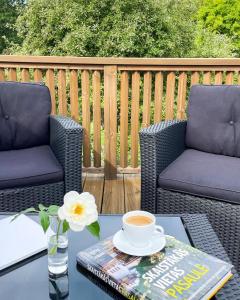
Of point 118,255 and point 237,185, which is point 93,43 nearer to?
point 237,185

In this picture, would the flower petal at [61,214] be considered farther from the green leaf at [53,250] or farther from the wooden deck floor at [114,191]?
the wooden deck floor at [114,191]

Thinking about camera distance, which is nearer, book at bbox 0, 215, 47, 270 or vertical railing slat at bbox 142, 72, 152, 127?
book at bbox 0, 215, 47, 270

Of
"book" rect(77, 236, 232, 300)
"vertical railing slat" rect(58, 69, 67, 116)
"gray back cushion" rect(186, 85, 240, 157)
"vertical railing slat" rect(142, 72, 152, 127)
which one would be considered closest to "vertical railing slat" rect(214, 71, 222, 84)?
"vertical railing slat" rect(142, 72, 152, 127)

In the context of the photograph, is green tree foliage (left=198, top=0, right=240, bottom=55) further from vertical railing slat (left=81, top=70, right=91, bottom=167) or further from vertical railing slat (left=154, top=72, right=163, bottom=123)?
vertical railing slat (left=81, top=70, right=91, bottom=167)

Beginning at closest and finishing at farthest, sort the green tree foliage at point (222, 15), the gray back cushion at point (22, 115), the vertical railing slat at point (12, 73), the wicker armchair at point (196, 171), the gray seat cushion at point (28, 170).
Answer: the wicker armchair at point (196, 171), the gray seat cushion at point (28, 170), the gray back cushion at point (22, 115), the vertical railing slat at point (12, 73), the green tree foliage at point (222, 15)

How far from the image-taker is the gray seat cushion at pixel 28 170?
2029mm

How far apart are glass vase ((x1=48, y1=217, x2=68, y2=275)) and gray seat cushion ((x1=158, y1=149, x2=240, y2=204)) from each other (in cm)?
99

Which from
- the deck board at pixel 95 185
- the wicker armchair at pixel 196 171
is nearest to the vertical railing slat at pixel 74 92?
the deck board at pixel 95 185

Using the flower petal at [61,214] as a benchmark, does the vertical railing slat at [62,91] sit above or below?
below

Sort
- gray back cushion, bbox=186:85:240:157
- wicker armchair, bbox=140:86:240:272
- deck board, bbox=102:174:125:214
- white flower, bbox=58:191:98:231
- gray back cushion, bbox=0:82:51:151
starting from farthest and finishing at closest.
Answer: deck board, bbox=102:174:125:214 < gray back cushion, bbox=0:82:51:151 < gray back cushion, bbox=186:85:240:157 < wicker armchair, bbox=140:86:240:272 < white flower, bbox=58:191:98:231

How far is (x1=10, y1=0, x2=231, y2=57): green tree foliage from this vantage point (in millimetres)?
6695

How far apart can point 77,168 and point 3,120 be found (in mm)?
681

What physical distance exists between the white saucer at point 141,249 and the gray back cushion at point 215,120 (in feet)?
4.12

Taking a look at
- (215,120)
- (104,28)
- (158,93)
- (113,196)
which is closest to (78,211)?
(215,120)
